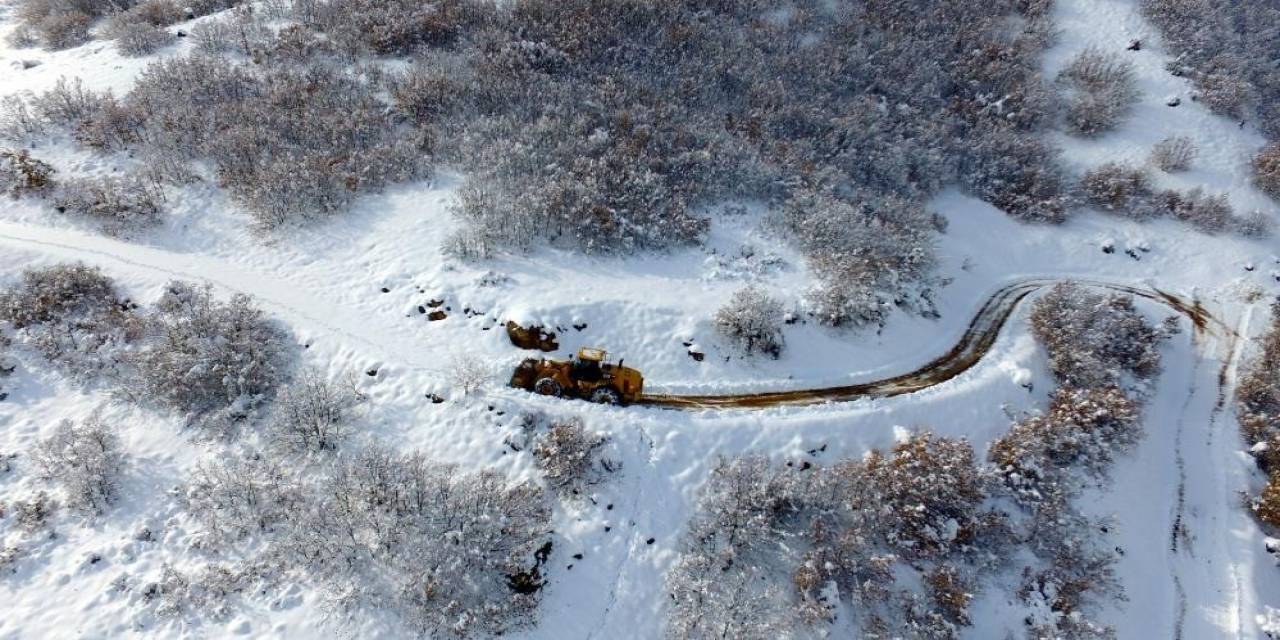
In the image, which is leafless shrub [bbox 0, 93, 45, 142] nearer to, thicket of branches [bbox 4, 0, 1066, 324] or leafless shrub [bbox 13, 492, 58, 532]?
thicket of branches [bbox 4, 0, 1066, 324]

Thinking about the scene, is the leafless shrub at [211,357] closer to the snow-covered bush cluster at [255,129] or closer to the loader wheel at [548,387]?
the snow-covered bush cluster at [255,129]

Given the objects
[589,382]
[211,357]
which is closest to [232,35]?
[211,357]

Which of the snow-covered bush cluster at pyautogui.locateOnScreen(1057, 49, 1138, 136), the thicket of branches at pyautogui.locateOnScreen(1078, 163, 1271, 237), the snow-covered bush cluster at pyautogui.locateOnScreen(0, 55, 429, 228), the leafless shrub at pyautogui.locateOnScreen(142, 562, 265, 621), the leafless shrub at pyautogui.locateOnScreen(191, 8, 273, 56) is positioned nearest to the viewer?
the leafless shrub at pyautogui.locateOnScreen(142, 562, 265, 621)

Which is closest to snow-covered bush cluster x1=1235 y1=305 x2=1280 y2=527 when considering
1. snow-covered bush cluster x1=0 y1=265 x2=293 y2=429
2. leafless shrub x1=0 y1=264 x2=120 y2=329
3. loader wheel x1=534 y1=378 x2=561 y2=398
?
loader wheel x1=534 y1=378 x2=561 y2=398

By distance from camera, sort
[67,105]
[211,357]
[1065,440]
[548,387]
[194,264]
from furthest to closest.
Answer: [67,105], [194,264], [1065,440], [548,387], [211,357]

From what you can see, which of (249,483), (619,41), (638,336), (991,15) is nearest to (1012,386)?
(638,336)

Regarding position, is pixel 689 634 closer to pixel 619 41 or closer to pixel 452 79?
pixel 452 79

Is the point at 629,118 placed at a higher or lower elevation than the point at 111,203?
higher

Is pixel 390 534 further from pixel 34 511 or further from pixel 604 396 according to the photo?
pixel 34 511
